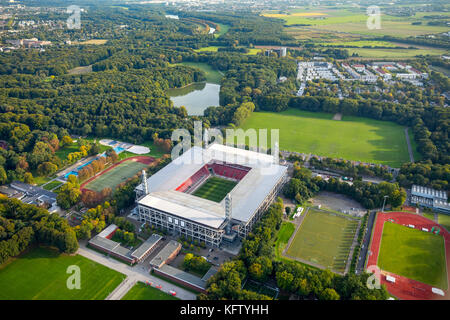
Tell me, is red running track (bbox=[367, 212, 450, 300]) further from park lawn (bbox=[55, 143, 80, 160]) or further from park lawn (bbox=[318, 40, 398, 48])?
park lawn (bbox=[318, 40, 398, 48])

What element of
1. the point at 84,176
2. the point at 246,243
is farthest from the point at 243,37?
the point at 246,243

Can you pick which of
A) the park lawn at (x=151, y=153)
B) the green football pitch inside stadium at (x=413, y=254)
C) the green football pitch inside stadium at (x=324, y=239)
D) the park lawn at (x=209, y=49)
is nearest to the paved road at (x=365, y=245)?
the green football pitch inside stadium at (x=324, y=239)

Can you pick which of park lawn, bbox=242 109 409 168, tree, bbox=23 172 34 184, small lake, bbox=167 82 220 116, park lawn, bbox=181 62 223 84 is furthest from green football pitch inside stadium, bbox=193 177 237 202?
park lawn, bbox=181 62 223 84

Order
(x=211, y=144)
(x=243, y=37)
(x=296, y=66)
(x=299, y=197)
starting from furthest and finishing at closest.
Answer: (x=243, y=37), (x=296, y=66), (x=211, y=144), (x=299, y=197)

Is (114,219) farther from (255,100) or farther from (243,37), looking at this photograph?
(243,37)

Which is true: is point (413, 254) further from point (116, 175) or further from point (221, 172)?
point (116, 175)
